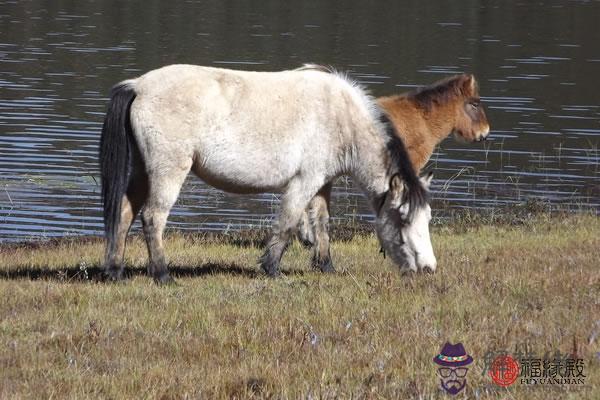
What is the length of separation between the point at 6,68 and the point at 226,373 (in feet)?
92.1

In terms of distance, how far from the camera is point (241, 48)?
38.5 metres

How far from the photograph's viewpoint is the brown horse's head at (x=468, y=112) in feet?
43.5

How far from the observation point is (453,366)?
686 cm

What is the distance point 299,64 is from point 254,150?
78.3 feet

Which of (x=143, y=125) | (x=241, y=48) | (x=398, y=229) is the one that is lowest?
(x=241, y=48)

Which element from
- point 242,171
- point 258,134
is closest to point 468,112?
point 258,134

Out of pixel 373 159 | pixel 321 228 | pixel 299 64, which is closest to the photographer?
pixel 373 159

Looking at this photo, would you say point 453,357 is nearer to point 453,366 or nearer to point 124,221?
point 453,366

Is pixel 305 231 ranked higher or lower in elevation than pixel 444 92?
lower

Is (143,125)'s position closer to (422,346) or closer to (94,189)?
(422,346)

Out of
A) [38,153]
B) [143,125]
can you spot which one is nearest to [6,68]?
[38,153]

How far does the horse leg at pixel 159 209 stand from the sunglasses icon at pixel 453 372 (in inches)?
159

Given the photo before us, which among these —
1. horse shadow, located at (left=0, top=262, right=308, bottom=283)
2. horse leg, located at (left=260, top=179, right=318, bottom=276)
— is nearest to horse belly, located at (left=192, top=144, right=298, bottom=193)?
horse leg, located at (left=260, top=179, right=318, bottom=276)

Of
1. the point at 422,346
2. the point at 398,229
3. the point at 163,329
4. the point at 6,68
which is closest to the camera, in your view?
the point at 422,346
